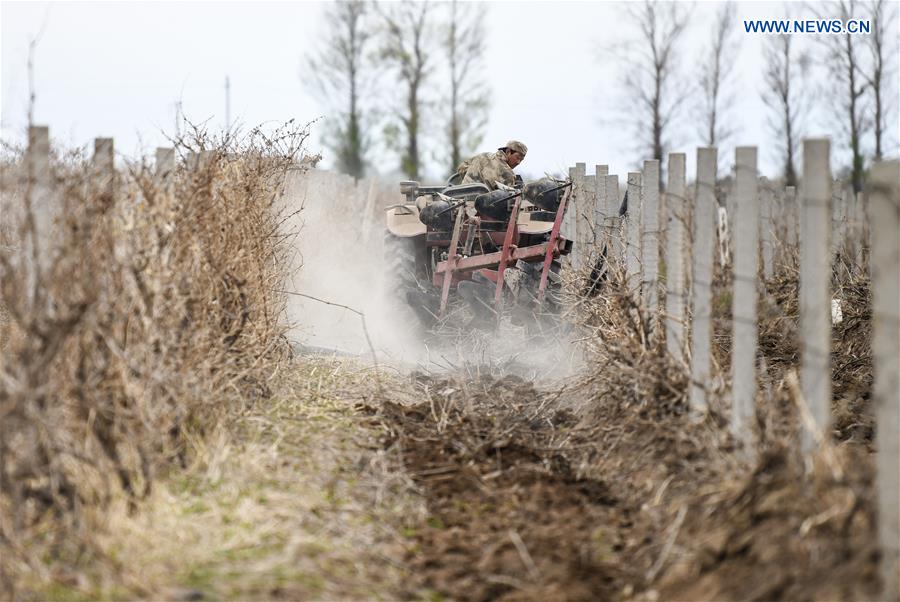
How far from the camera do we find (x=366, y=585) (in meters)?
4.84

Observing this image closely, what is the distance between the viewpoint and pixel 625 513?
594 centimetres

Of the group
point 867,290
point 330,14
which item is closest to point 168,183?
point 867,290

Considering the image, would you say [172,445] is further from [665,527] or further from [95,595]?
[665,527]

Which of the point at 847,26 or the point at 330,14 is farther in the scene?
the point at 330,14

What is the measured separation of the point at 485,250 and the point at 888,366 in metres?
7.73

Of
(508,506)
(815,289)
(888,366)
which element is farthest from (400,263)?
(888,366)

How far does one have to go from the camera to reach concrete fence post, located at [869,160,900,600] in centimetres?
406

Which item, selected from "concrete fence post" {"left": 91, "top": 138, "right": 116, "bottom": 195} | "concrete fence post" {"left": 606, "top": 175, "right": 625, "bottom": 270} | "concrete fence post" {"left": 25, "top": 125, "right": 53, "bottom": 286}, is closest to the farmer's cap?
"concrete fence post" {"left": 606, "top": 175, "right": 625, "bottom": 270}

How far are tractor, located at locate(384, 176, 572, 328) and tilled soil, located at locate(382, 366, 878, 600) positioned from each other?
129 inches

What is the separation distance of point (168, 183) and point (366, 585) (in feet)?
8.90

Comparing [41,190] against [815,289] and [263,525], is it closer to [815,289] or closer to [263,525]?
[263,525]

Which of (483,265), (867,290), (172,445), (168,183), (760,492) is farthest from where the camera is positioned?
(867,290)

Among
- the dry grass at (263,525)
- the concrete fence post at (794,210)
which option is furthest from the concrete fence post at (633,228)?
the concrete fence post at (794,210)

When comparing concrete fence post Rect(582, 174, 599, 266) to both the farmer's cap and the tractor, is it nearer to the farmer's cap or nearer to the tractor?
the tractor
